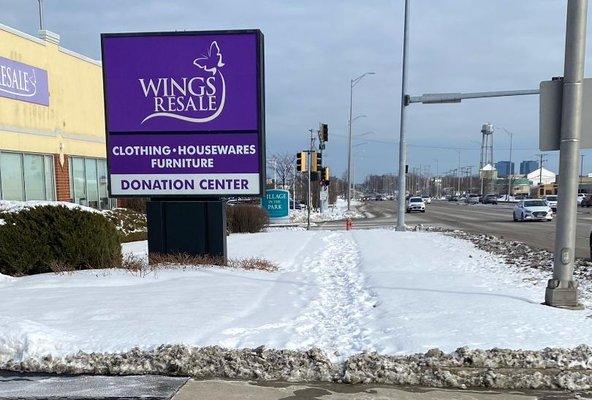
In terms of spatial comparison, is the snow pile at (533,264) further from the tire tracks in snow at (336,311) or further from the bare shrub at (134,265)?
the bare shrub at (134,265)

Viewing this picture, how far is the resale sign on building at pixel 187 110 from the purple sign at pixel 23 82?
1145 cm

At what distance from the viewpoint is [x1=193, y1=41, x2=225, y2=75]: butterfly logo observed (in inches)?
403

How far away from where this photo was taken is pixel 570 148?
661cm

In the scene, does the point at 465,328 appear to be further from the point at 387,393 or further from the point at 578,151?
the point at 578,151

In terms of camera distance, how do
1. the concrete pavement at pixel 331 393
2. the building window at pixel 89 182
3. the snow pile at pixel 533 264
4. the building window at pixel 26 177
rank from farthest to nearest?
the building window at pixel 89 182
the building window at pixel 26 177
the snow pile at pixel 533 264
the concrete pavement at pixel 331 393

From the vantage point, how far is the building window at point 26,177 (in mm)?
19234

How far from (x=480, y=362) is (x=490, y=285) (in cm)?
401

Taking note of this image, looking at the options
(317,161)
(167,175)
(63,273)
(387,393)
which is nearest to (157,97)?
(167,175)

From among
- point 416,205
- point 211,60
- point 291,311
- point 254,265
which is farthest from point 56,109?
point 416,205

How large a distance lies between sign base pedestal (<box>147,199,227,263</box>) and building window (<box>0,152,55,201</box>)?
11.8 m

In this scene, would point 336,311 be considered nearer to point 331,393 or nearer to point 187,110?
point 331,393

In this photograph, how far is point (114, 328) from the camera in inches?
225

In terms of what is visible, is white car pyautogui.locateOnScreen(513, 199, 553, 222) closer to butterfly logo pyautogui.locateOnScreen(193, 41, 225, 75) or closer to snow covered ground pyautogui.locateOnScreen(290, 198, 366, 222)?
snow covered ground pyautogui.locateOnScreen(290, 198, 366, 222)

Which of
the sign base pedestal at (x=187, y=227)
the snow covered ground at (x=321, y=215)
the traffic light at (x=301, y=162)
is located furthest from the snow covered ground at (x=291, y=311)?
the snow covered ground at (x=321, y=215)
